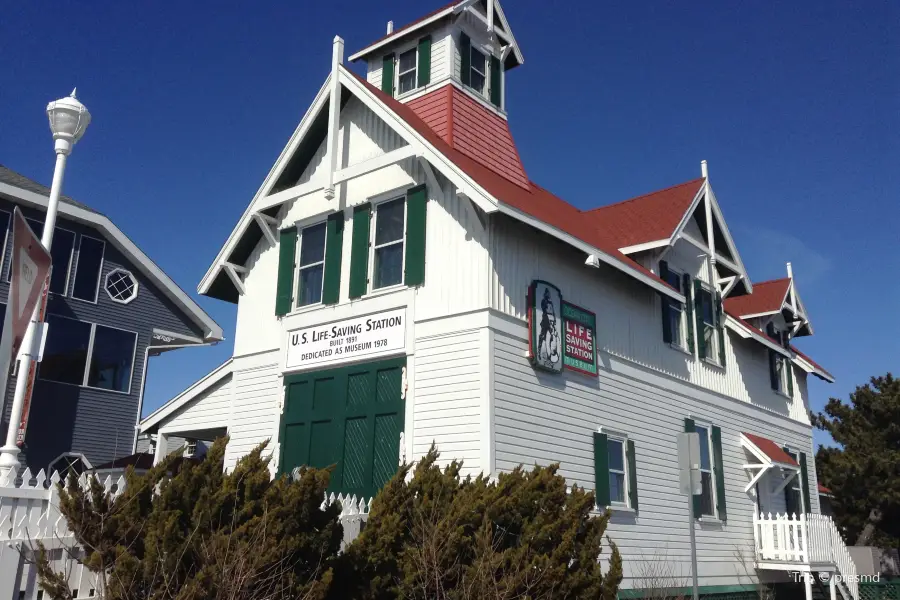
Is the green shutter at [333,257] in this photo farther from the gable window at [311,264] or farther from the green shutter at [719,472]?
the green shutter at [719,472]

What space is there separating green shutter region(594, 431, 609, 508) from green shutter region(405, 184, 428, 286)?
13.8 ft

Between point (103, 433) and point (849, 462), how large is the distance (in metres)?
23.1

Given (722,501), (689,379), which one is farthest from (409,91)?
(722,501)

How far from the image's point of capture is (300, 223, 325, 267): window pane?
51.6 ft

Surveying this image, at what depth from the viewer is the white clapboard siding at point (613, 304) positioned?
13477 mm

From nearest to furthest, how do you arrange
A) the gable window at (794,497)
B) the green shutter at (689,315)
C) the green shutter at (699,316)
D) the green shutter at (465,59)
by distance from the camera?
the green shutter at (465,59) < the green shutter at (689,315) < the green shutter at (699,316) < the gable window at (794,497)

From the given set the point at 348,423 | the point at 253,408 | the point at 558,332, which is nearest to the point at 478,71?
the point at 558,332

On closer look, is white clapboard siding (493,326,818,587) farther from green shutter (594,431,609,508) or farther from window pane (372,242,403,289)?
window pane (372,242,403,289)

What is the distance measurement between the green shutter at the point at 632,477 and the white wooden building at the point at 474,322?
0.12ft

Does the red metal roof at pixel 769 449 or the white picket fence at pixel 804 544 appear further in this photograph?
the red metal roof at pixel 769 449

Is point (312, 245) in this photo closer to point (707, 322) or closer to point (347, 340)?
point (347, 340)

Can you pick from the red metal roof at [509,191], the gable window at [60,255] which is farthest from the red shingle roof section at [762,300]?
the gable window at [60,255]

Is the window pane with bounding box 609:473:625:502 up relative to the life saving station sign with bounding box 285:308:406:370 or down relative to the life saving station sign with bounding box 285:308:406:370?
down

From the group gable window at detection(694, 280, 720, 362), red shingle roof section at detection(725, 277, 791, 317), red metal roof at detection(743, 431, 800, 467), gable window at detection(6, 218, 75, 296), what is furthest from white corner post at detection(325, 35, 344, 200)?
red shingle roof section at detection(725, 277, 791, 317)
